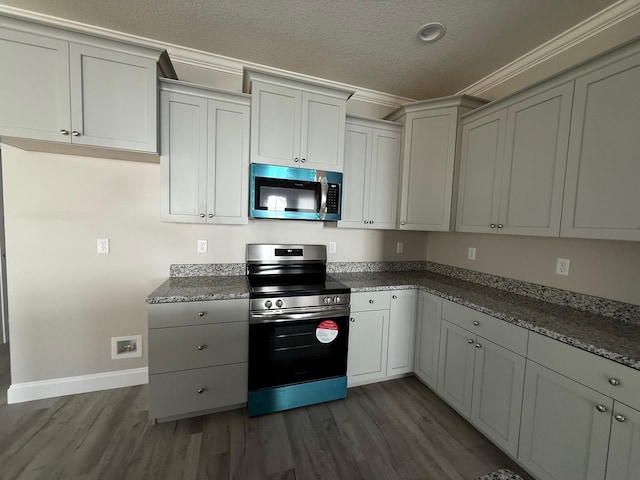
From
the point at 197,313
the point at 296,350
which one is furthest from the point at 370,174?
the point at 197,313

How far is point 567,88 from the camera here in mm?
1524

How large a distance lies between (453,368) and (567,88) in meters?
1.98

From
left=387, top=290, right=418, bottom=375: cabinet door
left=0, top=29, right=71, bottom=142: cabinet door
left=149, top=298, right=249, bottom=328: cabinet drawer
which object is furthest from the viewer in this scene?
left=387, top=290, right=418, bottom=375: cabinet door

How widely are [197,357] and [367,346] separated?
1.34 m

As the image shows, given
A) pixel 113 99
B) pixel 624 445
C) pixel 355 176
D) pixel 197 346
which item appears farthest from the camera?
pixel 355 176

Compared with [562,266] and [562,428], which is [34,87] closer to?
[562,428]

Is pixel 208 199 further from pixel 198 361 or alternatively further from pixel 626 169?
pixel 626 169

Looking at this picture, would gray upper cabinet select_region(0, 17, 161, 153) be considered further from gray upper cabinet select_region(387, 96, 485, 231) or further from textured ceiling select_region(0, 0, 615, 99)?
gray upper cabinet select_region(387, 96, 485, 231)

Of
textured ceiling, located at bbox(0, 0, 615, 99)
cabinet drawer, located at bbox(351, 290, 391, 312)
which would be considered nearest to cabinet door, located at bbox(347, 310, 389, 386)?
cabinet drawer, located at bbox(351, 290, 391, 312)

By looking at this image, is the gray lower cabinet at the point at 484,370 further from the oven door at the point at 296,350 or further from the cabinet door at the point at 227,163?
the cabinet door at the point at 227,163

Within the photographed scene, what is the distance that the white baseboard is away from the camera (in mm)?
1953

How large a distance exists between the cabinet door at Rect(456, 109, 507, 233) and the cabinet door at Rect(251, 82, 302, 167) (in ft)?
4.75

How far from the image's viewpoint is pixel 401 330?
7.57 ft

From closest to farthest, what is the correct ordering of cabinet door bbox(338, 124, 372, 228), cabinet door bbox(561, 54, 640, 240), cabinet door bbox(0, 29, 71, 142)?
cabinet door bbox(561, 54, 640, 240) → cabinet door bbox(0, 29, 71, 142) → cabinet door bbox(338, 124, 372, 228)
